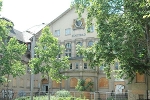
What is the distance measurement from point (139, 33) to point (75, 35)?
2883cm

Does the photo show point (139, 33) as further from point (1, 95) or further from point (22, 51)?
point (1, 95)

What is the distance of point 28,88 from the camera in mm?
49906

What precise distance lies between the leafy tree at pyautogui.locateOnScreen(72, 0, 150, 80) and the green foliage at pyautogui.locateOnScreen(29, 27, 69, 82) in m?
4.80

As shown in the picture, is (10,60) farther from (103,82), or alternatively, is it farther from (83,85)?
(103,82)

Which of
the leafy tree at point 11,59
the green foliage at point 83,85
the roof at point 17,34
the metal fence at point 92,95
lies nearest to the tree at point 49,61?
the leafy tree at point 11,59

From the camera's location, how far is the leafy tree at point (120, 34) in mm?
21750

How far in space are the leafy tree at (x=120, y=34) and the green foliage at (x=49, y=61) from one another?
15.8 ft

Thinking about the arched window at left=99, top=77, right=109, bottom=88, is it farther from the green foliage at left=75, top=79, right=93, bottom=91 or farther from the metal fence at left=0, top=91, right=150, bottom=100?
the green foliage at left=75, top=79, right=93, bottom=91

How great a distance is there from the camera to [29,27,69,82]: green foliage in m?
28.0

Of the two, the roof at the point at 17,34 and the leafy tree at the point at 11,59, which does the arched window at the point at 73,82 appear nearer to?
the roof at the point at 17,34

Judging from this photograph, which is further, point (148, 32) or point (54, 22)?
point (54, 22)

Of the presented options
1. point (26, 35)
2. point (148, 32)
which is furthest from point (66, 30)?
point (148, 32)

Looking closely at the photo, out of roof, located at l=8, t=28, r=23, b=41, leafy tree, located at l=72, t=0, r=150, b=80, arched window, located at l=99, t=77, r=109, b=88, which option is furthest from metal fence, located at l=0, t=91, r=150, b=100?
leafy tree, located at l=72, t=0, r=150, b=80

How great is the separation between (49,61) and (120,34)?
31.0ft
